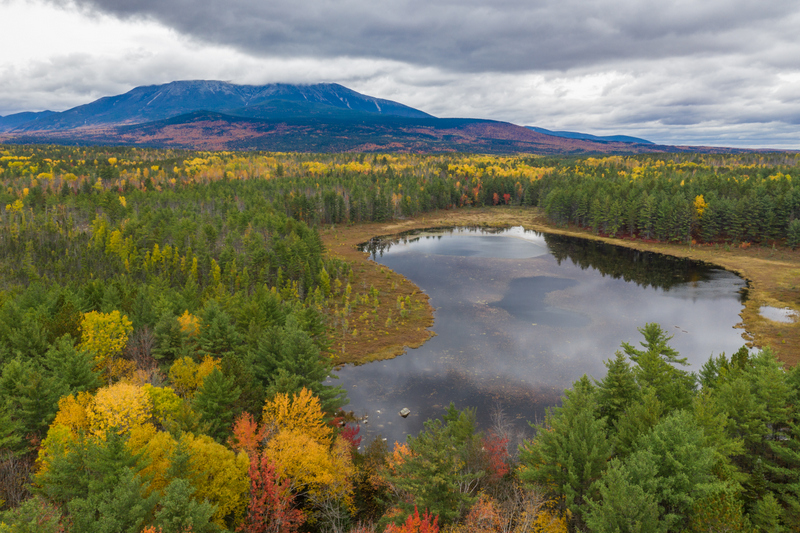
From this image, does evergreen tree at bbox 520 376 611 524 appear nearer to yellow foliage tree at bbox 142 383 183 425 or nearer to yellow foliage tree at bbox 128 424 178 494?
yellow foliage tree at bbox 128 424 178 494

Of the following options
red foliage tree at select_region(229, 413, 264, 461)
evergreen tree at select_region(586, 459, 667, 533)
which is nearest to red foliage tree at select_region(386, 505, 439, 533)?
evergreen tree at select_region(586, 459, 667, 533)

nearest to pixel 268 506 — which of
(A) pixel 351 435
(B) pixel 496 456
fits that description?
(A) pixel 351 435

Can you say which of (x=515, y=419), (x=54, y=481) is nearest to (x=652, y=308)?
(x=515, y=419)

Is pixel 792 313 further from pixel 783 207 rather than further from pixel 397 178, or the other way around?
pixel 397 178

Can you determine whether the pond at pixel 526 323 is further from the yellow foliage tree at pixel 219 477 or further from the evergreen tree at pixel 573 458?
the evergreen tree at pixel 573 458

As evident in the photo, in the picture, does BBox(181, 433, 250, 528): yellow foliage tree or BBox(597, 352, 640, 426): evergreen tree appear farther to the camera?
BBox(597, 352, 640, 426): evergreen tree

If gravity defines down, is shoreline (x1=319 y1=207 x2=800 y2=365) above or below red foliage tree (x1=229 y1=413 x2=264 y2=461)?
below
